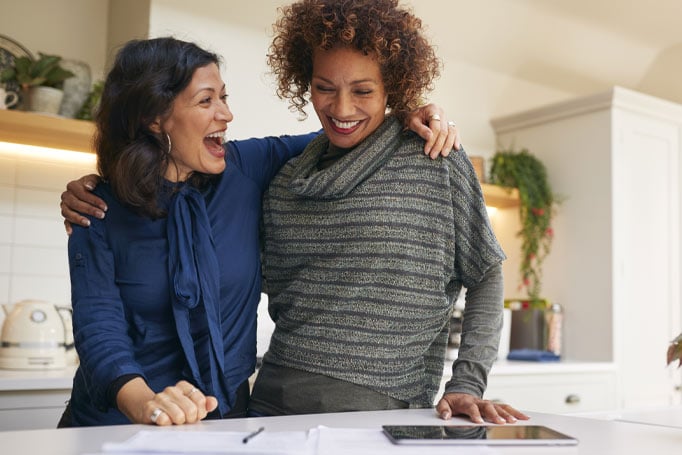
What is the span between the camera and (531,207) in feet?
11.9

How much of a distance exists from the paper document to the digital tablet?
10 centimetres

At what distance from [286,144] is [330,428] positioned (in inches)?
29.1

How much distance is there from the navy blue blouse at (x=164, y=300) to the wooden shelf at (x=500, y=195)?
7.58ft

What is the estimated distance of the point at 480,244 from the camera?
4.41 feet

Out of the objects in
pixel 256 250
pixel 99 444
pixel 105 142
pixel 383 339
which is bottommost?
pixel 99 444

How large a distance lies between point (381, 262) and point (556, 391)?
84.0 inches

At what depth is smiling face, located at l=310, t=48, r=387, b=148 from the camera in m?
1.37

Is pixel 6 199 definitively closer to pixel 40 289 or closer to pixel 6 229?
pixel 6 229

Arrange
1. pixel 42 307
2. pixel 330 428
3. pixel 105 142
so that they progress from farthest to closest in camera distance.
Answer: pixel 42 307
pixel 105 142
pixel 330 428

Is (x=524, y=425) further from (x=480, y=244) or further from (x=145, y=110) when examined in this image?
(x=145, y=110)

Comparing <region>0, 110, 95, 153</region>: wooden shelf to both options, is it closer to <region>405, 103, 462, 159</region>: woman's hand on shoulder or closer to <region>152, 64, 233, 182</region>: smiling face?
<region>152, 64, 233, 182</region>: smiling face

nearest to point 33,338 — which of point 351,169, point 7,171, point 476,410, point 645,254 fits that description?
point 7,171

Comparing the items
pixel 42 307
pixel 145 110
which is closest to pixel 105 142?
pixel 145 110

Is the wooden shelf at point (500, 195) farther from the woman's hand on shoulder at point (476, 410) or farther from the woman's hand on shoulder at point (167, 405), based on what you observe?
the woman's hand on shoulder at point (167, 405)
